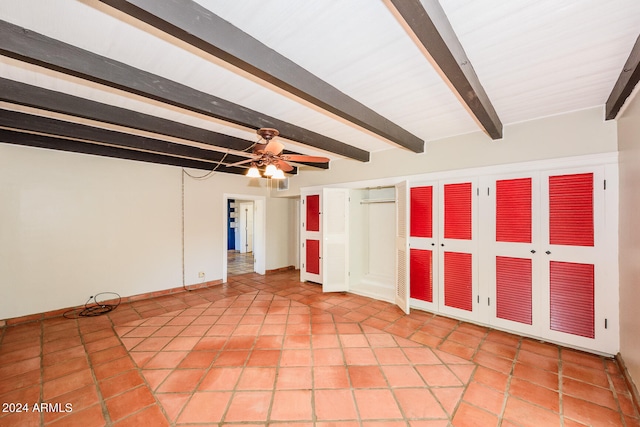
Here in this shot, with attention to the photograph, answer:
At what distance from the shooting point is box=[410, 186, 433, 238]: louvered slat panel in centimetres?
399

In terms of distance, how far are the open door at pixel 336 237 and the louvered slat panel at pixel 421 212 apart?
1374 millimetres

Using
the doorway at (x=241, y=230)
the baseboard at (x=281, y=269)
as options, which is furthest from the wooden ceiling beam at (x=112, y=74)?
the doorway at (x=241, y=230)

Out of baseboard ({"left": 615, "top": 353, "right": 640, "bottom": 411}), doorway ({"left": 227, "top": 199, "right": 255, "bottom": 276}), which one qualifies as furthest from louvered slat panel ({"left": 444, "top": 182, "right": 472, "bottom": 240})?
doorway ({"left": 227, "top": 199, "right": 255, "bottom": 276})

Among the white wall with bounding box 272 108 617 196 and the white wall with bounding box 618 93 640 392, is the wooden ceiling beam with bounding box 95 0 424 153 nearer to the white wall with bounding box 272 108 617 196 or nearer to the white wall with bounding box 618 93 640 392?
the white wall with bounding box 272 108 617 196

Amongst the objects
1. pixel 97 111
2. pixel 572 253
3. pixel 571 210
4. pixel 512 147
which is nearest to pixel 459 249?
pixel 572 253

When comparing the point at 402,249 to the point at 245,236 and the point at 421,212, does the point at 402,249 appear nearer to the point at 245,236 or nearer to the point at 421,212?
the point at 421,212

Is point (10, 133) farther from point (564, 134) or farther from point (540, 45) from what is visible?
point (564, 134)

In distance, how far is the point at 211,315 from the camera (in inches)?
154

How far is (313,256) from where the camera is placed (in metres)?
5.71

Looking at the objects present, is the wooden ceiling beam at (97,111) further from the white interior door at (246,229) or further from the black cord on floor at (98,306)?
the white interior door at (246,229)

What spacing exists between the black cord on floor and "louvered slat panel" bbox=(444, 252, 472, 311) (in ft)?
17.6

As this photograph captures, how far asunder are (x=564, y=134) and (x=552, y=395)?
2.74m

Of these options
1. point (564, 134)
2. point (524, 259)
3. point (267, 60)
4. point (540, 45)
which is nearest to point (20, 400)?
point (267, 60)

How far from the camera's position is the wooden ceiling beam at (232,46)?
129 cm
